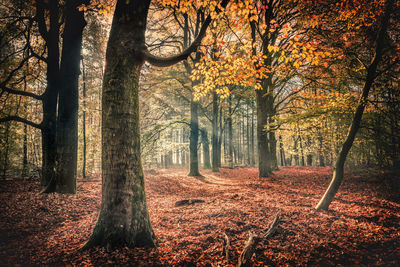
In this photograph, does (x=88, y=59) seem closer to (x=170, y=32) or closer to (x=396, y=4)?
(x=170, y=32)

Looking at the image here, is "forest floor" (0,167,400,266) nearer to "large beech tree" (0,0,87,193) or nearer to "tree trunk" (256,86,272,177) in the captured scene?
"large beech tree" (0,0,87,193)

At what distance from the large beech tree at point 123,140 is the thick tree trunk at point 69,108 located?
18.3ft

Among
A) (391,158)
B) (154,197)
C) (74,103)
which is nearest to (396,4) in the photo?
(391,158)

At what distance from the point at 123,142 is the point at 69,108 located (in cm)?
641

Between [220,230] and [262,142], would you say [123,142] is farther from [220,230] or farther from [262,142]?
[262,142]

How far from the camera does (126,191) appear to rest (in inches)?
144

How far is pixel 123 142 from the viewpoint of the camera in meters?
3.70

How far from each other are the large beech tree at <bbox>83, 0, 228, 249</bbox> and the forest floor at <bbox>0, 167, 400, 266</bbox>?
35cm

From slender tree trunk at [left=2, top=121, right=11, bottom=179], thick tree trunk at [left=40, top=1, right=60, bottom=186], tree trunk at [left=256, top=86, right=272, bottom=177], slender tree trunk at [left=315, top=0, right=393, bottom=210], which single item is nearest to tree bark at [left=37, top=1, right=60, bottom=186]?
thick tree trunk at [left=40, top=1, right=60, bottom=186]

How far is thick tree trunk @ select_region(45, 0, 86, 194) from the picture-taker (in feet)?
25.7

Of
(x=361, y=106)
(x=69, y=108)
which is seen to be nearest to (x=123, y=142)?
(x=69, y=108)

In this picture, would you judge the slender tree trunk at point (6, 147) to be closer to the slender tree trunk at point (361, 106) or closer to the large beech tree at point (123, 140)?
the large beech tree at point (123, 140)

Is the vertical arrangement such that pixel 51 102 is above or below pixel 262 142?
above

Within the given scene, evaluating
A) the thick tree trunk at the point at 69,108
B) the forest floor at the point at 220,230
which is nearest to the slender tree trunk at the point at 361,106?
the forest floor at the point at 220,230
